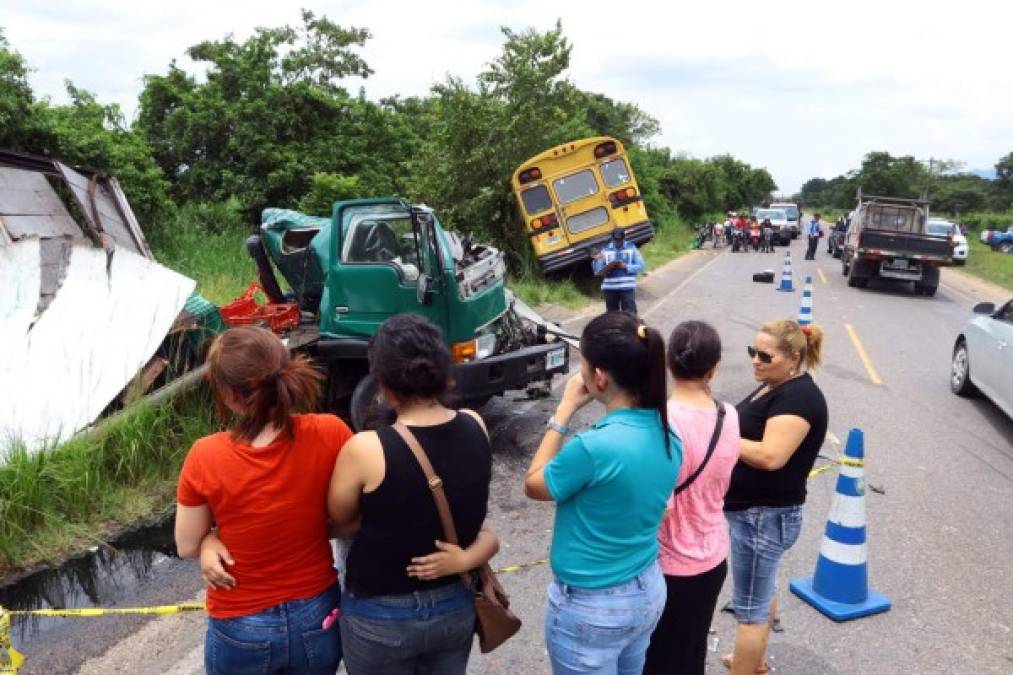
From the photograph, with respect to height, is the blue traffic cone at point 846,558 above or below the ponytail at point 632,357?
below

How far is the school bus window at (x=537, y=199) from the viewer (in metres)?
13.9

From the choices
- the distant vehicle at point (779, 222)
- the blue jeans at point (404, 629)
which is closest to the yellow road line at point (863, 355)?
the blue jeans at point (404, 629)

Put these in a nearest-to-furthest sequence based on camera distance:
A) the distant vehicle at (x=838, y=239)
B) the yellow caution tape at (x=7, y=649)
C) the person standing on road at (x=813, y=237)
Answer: the yellow caution tape at (x=7, y=649), the person standing on road at (x=813, y=237), the distant vehicle at (x=838, y=239)

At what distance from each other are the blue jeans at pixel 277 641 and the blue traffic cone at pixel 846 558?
2771 mm

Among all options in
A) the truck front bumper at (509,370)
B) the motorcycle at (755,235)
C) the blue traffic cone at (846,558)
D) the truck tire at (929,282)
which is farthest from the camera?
the motorcycle at (755,235)

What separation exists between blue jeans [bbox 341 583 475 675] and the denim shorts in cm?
141

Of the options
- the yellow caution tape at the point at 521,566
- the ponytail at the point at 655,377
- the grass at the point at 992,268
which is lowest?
the grass at the point at 992,268

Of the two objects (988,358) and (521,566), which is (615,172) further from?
(521,566)

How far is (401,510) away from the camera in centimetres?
193

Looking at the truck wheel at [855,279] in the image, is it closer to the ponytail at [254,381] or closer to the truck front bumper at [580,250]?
the truck front bumper at [580,250]

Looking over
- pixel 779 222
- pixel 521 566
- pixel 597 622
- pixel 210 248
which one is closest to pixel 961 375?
pixel 521 566

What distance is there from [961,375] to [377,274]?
259 inches

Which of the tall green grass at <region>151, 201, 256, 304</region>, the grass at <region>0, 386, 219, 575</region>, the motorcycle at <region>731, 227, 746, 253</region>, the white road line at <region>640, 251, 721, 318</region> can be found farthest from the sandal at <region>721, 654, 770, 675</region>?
the motorcycle at <region>731, 227, 746, 253</region>

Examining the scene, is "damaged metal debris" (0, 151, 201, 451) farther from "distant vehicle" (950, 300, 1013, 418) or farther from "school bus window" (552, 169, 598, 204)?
"school bus window" (552, 169, 598, 204)
